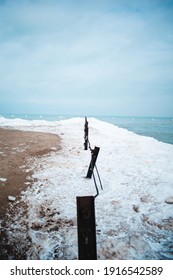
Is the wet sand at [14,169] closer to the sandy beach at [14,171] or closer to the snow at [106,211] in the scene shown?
the sandy beach at [14,171]

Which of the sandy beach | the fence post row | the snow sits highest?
the fence post row

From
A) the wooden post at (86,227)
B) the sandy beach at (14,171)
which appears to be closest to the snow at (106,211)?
the sandy beach at (14,171)

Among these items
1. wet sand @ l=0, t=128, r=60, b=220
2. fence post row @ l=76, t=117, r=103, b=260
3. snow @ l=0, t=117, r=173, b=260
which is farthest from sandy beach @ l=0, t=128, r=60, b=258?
fence post row @ l=76, t=117, r=103, b=260

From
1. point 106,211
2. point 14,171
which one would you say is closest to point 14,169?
point 14,171

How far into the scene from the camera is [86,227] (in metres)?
2.20

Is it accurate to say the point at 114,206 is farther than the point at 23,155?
No

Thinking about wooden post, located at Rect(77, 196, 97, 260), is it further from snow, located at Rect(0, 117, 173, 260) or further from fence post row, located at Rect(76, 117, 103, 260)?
snow, located at Rect(0, 117, 173, 260)

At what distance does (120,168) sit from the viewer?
321 inches

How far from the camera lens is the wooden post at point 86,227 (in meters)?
2.09

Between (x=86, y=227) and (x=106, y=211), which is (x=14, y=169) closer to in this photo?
(x=106, y=211)

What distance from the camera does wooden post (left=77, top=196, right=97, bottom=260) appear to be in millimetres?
2094
